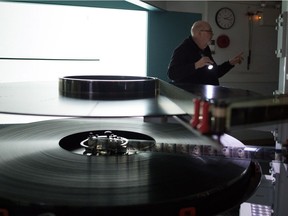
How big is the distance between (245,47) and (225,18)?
47 cm

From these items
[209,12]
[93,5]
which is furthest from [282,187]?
[209,12]

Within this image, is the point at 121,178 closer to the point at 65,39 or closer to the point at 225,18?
the point at 65,39

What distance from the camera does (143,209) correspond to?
0.66 meters

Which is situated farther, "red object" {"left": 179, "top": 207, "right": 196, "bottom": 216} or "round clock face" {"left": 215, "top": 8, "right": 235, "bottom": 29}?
"round clock face" {"left": 215, "top": 8, "right": 235, "bottom": 29}

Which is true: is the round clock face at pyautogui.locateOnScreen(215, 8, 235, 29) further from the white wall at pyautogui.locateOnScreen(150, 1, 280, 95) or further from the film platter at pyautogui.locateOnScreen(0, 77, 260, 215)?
the film platter at pyautogui.locateOnScreen(0, 77, 260, 215)

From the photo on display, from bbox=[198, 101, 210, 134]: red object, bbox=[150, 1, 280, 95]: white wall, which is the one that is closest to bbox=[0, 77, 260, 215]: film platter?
bbox=[198, 101, 210, 134]: red object

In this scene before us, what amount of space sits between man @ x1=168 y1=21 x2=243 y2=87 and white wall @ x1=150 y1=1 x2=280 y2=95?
→ 1697mm

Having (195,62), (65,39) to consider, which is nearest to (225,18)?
(65,39)

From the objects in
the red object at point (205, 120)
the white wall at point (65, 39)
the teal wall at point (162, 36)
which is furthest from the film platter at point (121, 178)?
the teal wall at point (162, 36)

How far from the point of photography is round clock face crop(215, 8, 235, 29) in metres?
4.02

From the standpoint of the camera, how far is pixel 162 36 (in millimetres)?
3727

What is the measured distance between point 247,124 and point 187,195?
207 millimetres

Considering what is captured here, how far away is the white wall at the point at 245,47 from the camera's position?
13.1 ft

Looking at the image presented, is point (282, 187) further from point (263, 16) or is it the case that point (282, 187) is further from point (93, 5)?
point (263, 16)
